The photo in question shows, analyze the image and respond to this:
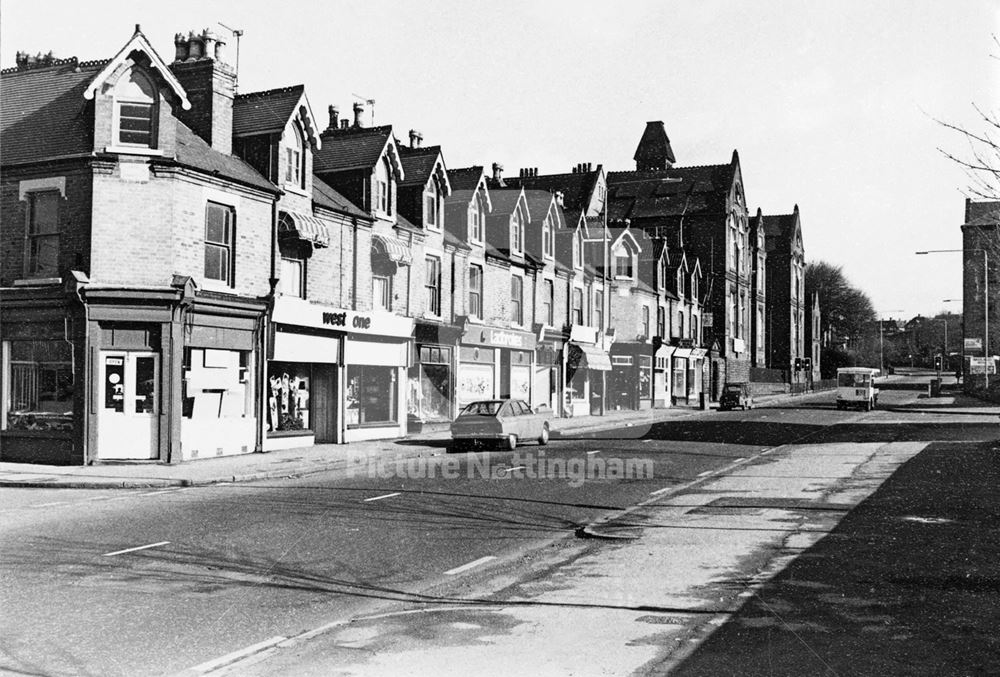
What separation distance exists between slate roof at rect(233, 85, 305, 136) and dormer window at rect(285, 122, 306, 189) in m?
0.60

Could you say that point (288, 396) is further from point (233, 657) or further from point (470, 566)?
point (233, 657)

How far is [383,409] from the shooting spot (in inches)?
1175

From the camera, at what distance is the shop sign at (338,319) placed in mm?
24500

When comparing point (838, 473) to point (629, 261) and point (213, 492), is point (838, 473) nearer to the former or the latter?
point (213, 492)

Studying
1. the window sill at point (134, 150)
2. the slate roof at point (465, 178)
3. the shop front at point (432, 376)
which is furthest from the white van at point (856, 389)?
the window sill at point (134, 150)

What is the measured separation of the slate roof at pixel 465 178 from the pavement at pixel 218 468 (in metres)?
11.4

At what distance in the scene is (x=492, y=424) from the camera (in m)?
25.5

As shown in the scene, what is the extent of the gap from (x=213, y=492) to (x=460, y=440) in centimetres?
1007

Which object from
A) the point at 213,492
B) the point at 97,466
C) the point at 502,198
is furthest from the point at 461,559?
the point at 502,198

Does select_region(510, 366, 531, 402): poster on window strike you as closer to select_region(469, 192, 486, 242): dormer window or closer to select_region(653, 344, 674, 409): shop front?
select_region(469, 192, 486, 242): dormer window

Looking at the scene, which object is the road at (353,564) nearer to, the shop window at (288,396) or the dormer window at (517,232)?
the shop window at (288,396)

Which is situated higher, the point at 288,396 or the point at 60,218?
the point at 60,218

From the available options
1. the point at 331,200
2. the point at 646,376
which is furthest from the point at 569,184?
the point at 331,200

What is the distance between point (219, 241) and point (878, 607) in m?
18.9
